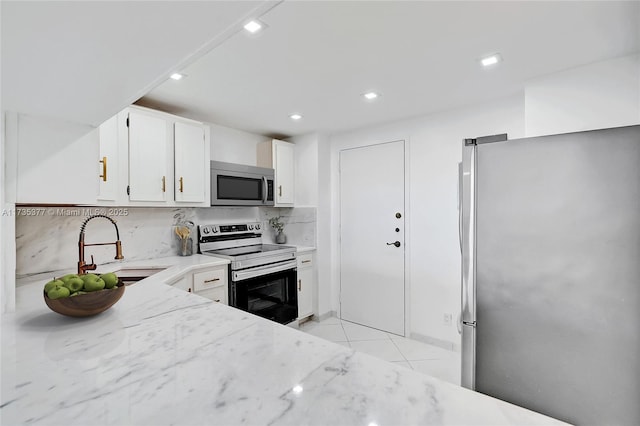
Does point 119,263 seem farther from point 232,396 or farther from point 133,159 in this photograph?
point 232,396

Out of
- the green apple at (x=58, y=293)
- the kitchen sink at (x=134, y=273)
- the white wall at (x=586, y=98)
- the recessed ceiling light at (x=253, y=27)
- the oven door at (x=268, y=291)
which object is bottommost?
the oven door at (x=268, y=291)

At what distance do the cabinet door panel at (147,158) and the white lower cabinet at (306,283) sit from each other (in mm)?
1602

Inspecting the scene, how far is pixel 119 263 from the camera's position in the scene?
2.41 m

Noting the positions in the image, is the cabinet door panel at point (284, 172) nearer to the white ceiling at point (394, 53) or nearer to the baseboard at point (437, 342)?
the white ceiling at point (394, 53)

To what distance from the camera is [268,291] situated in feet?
9.69

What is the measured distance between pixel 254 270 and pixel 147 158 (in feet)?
4.25

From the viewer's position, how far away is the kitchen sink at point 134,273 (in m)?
1.91

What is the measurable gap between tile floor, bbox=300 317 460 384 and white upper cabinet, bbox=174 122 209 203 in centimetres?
192

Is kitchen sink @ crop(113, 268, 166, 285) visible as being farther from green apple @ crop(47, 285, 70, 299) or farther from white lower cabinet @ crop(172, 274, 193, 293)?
green apple @ crop(47, 285, 70, 299)

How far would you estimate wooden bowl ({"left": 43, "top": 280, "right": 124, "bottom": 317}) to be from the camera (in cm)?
98

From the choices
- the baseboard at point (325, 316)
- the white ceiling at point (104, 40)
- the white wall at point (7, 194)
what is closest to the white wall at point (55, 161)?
the white wall at point (7, 194)

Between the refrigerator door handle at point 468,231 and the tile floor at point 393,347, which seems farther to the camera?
the tile floor at point 393,347

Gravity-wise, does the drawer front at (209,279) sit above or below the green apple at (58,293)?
below

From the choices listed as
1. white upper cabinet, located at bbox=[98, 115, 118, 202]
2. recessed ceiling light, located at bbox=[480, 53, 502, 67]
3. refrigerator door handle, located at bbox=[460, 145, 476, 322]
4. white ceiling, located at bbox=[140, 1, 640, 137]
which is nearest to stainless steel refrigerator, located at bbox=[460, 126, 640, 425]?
refrigerator door handle, located at bbox=[460, 145, 476, 322]
